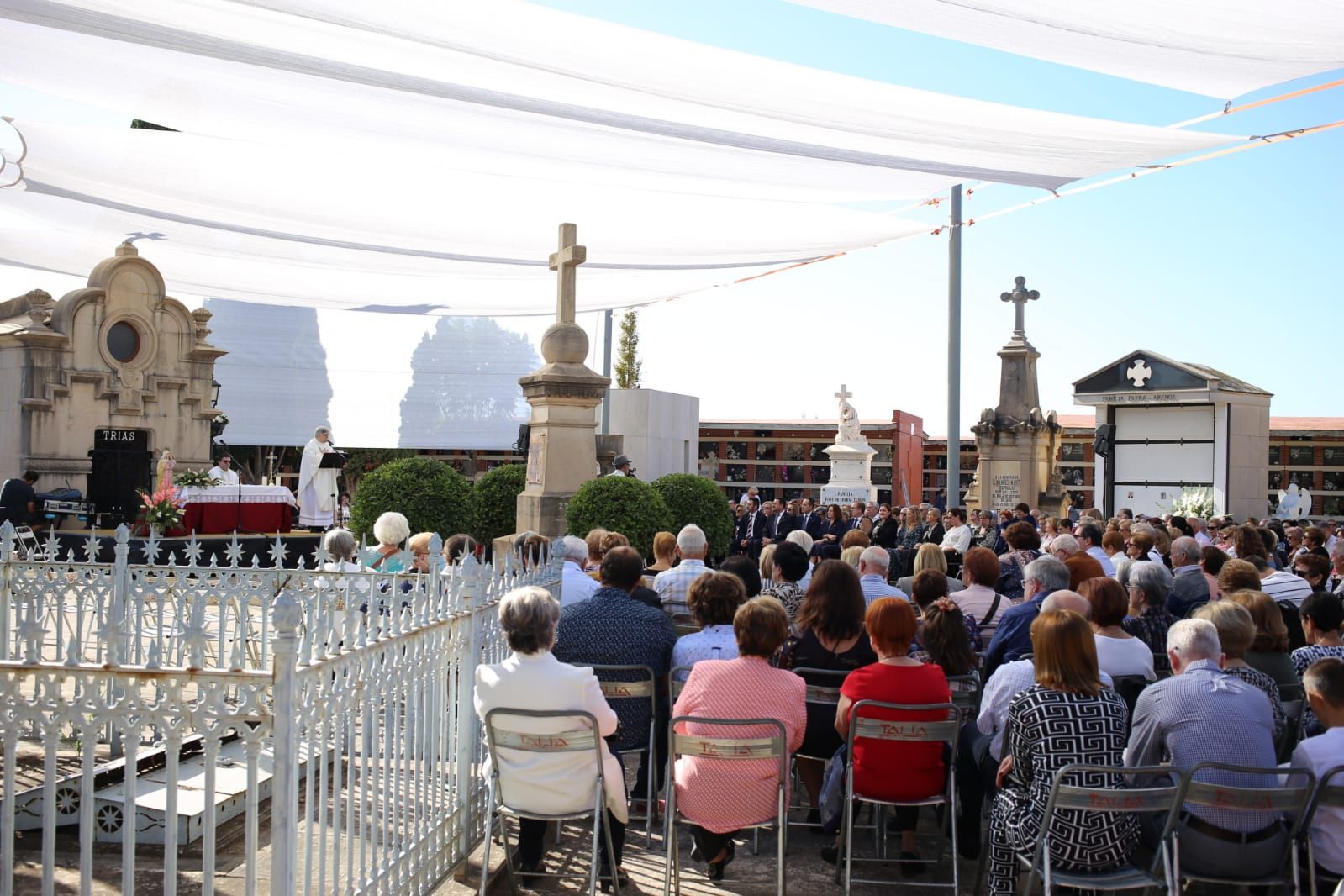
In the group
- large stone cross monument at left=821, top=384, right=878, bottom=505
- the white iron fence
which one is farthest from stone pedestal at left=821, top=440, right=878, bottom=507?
the white iron fence

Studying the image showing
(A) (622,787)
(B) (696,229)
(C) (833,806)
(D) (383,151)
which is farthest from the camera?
(B) (696,229)

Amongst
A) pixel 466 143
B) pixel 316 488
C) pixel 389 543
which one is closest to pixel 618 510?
pixel 389 543

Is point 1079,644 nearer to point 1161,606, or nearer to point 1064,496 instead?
point 1161,606

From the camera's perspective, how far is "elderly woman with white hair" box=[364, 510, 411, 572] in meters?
6.38

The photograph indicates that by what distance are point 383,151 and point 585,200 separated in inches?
99.3

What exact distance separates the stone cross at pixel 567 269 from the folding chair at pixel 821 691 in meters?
7.30

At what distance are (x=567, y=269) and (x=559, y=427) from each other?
5.94 feet

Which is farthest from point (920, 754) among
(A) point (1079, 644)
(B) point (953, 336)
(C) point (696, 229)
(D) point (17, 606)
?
(C) point (696, 229)

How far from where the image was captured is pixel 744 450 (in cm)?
3691

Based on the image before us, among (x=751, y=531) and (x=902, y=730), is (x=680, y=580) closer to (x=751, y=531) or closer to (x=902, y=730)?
(x=902, y=730)

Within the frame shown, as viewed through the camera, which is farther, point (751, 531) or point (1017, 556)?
point (751, 531)

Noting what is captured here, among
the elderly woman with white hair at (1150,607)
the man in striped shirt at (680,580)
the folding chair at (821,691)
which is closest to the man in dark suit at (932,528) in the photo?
the man in striped shirt at (680,580)

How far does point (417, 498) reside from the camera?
1117 centimetres

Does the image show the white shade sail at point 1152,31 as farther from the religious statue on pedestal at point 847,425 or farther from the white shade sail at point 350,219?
the religious statue on pedestal at point 847,425
